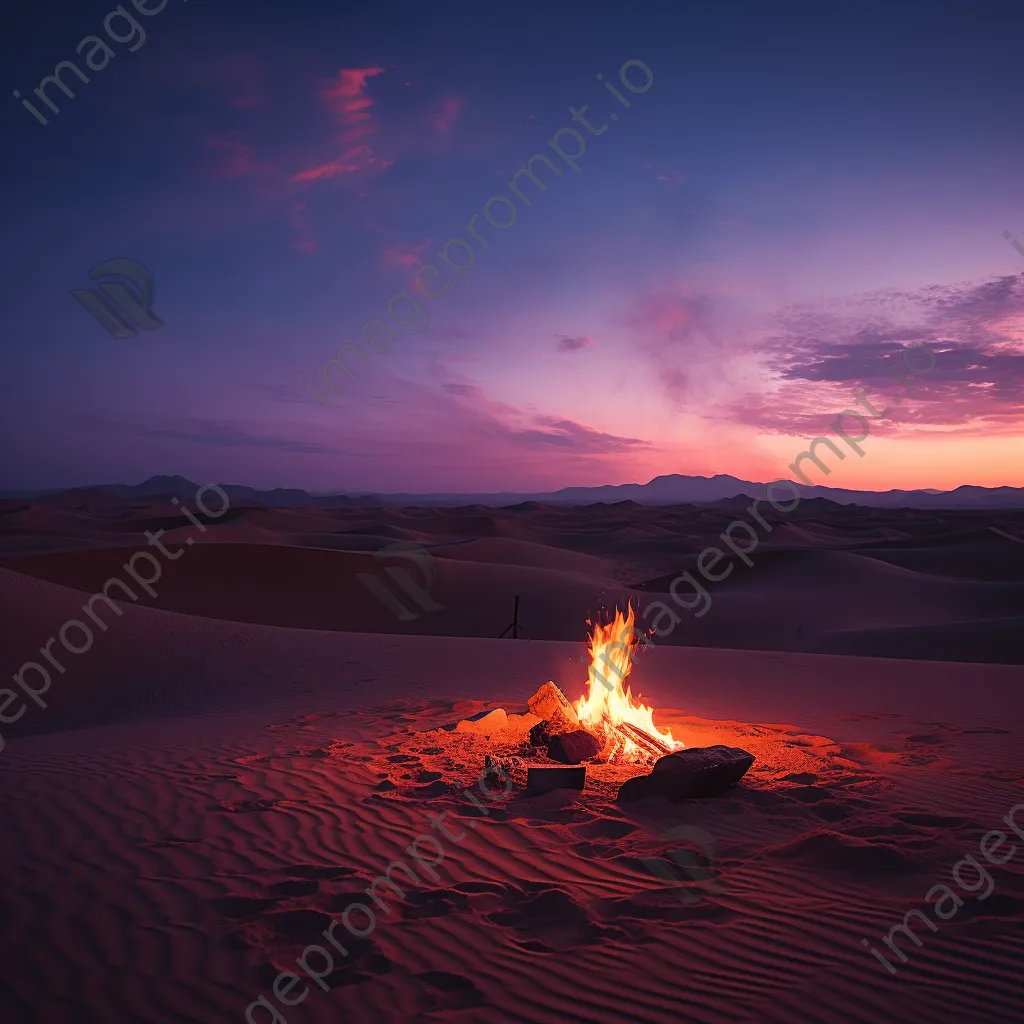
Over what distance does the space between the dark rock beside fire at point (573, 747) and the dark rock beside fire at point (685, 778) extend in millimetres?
919

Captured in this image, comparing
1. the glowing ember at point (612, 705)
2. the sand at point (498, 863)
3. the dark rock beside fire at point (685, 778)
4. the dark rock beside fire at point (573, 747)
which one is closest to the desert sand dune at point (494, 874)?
the sand at point (498, 863)

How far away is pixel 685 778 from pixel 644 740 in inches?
52.3

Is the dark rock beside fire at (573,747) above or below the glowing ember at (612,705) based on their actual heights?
below

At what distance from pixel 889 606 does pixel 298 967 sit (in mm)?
24557

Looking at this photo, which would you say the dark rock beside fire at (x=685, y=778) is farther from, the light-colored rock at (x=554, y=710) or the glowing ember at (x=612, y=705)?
the light-colored rock at (x=554, y=710)

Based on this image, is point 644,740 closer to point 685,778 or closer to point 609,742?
point 609,742

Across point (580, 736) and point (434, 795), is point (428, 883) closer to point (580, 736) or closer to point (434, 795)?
point (434, 795)

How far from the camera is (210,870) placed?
463cm

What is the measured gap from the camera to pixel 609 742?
23.6 ft

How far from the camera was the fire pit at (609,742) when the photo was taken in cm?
591

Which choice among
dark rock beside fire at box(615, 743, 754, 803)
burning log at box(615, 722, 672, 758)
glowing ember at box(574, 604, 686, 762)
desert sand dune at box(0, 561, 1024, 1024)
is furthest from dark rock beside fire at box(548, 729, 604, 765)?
dark rock beside fire at box(615, 743, 754, 803)

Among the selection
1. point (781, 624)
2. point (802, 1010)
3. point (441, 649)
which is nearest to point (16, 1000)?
point (802, 1010)

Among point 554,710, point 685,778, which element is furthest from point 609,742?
point 685,778

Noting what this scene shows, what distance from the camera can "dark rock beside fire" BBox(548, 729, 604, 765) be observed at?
22.7 feet
